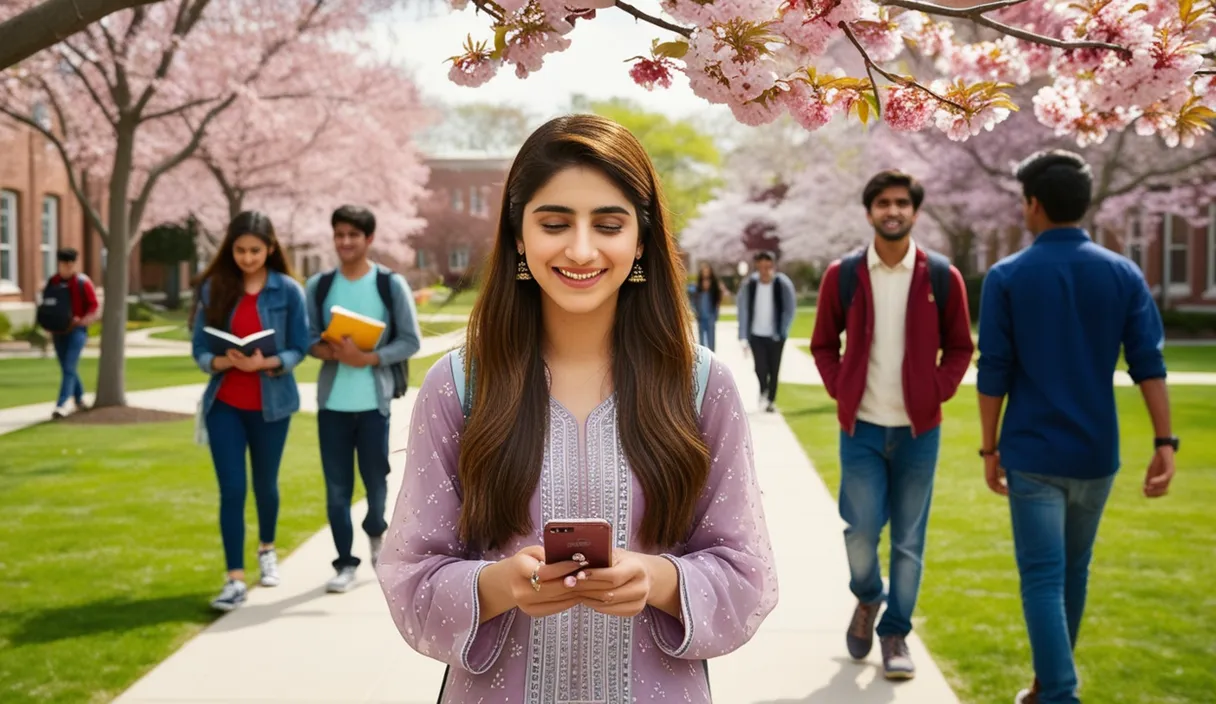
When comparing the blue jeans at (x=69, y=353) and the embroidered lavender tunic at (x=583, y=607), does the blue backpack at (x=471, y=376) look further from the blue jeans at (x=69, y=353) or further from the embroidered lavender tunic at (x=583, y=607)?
the blue jeans at (x=69, y=353)

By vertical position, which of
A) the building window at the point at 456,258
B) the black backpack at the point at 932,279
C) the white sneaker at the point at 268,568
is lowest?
the white sneaker at the point at 268,568

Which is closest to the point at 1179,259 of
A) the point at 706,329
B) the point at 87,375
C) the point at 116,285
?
the point at 706,329

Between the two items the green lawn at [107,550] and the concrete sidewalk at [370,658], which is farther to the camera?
the green lawn at [107,550]

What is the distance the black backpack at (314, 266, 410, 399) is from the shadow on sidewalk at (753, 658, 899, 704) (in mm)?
2756

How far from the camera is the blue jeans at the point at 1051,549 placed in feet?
13.0

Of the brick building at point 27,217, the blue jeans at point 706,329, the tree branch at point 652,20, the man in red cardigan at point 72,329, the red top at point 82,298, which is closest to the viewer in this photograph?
the tree branch at point 652,20

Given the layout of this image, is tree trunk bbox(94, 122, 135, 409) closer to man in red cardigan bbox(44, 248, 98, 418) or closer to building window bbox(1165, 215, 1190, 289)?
man in red cardigan bbox(44, 248, 98, 418)

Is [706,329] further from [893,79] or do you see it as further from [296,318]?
[893,79]

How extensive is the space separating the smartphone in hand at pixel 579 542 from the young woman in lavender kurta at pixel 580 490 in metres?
0.20

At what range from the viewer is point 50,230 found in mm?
33969

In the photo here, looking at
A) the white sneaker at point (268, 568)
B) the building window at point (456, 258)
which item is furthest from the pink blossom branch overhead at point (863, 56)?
the building window at point (456, 258)

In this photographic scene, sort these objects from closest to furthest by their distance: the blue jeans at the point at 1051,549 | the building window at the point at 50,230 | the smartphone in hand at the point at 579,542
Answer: the smartphone in hand at the point at 579,542
the blue jeans at the point at 1051,549
the building window at the point at 50,230

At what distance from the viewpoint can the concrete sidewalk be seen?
4.74 metres

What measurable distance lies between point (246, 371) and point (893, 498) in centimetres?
322
